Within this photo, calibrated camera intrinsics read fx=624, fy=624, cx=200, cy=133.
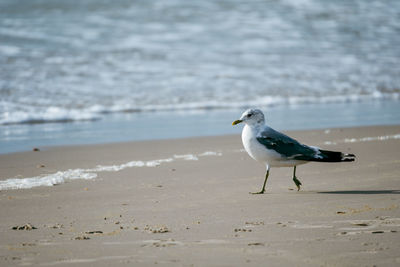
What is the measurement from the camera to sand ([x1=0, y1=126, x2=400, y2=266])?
3174mm

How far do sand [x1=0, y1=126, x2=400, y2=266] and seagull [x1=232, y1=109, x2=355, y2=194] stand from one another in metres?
0.24

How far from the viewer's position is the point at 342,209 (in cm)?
414

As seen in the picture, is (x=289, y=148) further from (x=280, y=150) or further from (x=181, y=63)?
(x=181, y=63)

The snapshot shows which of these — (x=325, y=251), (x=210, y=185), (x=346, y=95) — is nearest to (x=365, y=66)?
(x=346, y=95)

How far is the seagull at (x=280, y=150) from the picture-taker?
196 inches

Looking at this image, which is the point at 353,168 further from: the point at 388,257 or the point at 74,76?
the point at 74,76

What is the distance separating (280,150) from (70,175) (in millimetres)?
2109

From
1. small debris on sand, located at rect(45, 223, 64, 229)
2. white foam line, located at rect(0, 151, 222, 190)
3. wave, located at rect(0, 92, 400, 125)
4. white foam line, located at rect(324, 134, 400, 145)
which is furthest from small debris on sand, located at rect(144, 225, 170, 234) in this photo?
wave, located at rect(0, 92, 400, 125)

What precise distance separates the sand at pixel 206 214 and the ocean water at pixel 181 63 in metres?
2.78

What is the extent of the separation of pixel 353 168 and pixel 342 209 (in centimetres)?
178

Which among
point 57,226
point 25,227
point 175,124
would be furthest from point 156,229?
point 175,124

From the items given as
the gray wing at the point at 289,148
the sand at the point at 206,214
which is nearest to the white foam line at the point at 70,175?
the sand at the point at 206,214

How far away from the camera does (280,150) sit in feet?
16.5

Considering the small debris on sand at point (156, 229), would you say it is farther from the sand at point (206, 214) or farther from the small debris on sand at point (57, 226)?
the small debris on sand at point (57, 226)
